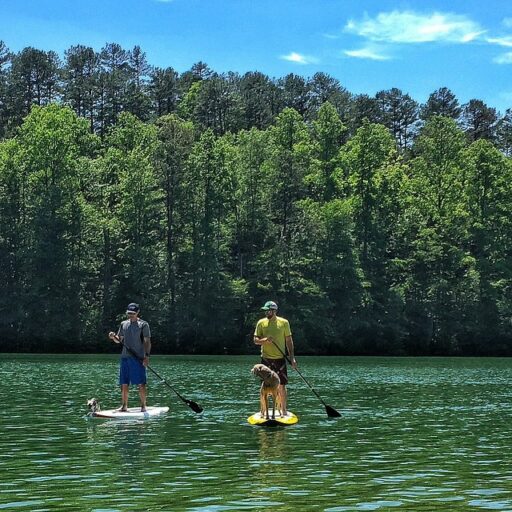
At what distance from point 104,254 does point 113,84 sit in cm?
4371

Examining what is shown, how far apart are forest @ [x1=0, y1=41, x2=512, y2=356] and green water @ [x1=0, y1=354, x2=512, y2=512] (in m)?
53.2

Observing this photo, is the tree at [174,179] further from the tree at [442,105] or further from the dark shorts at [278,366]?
the dark shorts at [278,366]

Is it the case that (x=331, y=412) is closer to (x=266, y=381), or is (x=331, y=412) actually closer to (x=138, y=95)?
(x=266, y=381)

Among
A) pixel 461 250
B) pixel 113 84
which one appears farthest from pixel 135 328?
pixel 113 84

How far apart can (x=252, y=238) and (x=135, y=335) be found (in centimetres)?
6609

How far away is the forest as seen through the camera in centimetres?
8281

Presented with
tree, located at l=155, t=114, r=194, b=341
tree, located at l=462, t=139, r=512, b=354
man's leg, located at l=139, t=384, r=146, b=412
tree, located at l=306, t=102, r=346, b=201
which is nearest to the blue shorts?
man's leg, located at l=139, t=384, r=146, b=412

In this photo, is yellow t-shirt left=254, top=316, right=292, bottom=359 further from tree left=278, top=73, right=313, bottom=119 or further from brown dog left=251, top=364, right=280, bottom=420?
tree left=278, top=73, right=313, bottom=119

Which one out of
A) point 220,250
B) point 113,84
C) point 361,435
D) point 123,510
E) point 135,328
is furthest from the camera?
point 113,84

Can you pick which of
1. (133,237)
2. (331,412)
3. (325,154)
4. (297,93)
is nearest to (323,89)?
(297,93)

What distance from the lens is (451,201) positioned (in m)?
93.5

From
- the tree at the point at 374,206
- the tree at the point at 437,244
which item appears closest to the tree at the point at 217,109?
the tree at the point at 374,206

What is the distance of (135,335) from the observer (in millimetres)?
22594

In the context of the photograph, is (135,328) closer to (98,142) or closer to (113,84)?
(98,142)
